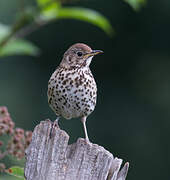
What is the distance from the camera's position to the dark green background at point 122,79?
1309 cm

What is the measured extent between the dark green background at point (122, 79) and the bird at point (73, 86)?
21.0 feet

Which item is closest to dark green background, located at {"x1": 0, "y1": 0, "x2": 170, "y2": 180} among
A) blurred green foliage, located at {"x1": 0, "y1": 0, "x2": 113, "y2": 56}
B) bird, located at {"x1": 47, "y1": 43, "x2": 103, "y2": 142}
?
blurred green foliage, located at {"x1": 0, "y1": 0, "x2": 113, "y2": 56}

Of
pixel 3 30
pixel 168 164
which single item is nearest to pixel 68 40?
pixel 168 164

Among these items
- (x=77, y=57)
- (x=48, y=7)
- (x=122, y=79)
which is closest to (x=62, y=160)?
(x=77, y=57)

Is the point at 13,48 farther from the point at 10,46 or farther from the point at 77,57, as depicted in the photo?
the point at 77,57

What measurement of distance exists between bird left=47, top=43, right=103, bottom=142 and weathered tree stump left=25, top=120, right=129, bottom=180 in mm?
1185

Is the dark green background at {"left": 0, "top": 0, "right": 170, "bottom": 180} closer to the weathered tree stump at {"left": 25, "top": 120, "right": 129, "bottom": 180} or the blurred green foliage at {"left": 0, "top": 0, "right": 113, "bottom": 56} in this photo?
the blurred green foliage at {"left": 0, "top": 0, "right": 113, "bottom": 56}

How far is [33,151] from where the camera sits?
4543 mm

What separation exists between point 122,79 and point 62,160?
9583 mm

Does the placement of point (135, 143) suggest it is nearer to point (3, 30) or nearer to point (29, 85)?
point (29, 85)

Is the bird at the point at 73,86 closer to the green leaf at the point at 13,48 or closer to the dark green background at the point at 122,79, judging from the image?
the green leaf at the point at 13,48

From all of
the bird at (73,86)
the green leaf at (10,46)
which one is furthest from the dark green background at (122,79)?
the bird at (73,86)

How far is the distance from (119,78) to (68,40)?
152cm

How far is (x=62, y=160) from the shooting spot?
455 centimetres
